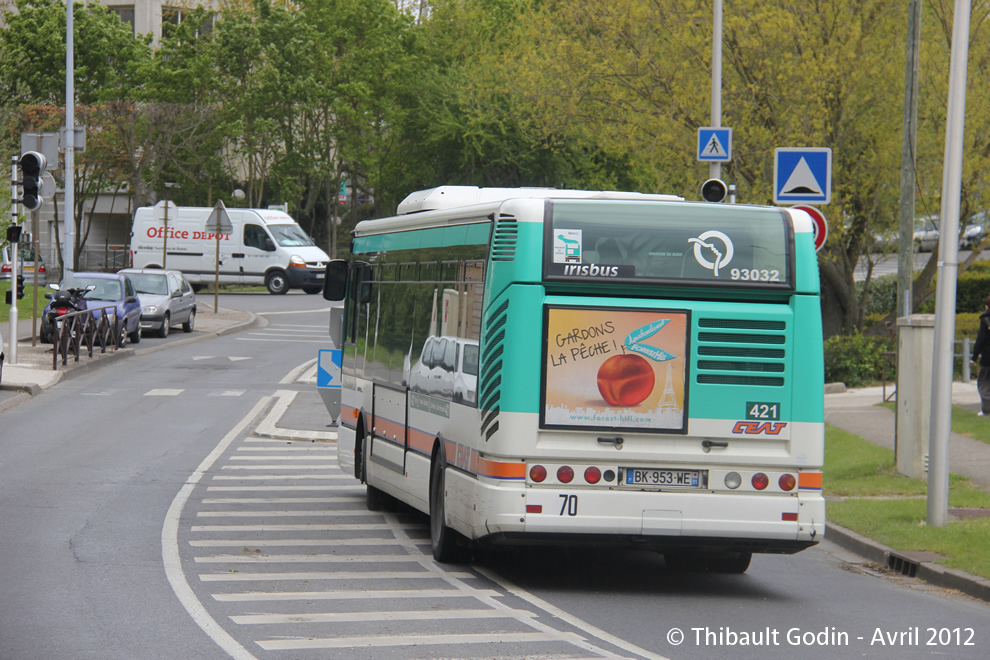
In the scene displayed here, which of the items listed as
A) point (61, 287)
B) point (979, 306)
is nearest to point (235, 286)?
point (61, 287)

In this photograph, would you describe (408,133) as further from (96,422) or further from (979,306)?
(96,422)

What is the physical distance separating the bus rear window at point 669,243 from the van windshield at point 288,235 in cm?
4176

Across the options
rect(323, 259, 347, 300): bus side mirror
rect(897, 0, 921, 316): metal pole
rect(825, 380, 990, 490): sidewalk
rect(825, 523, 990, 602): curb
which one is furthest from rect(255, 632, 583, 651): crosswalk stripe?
rect(897, 0, 921, 316): metal pole

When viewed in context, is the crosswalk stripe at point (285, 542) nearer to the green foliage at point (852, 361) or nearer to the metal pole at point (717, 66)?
the metal pole at point (717, 66)

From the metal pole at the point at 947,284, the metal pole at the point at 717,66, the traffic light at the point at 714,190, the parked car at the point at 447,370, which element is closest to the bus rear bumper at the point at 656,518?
the parked car at the point at 447,370

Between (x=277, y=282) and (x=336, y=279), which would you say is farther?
(x=277, y=282)

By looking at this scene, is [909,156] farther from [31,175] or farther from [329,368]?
[31,175]

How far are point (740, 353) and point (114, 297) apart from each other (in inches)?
992

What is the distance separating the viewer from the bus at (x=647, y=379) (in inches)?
359

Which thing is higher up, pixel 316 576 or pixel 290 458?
pixel 316 576

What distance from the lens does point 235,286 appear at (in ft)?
180

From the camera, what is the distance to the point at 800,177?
14.7 metres

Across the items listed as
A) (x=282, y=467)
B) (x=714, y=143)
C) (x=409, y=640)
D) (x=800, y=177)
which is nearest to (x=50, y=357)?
(x=282, y=467)

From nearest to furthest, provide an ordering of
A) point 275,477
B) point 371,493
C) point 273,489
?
1. point 371,493
2. point 273,489
3. point 275,477
